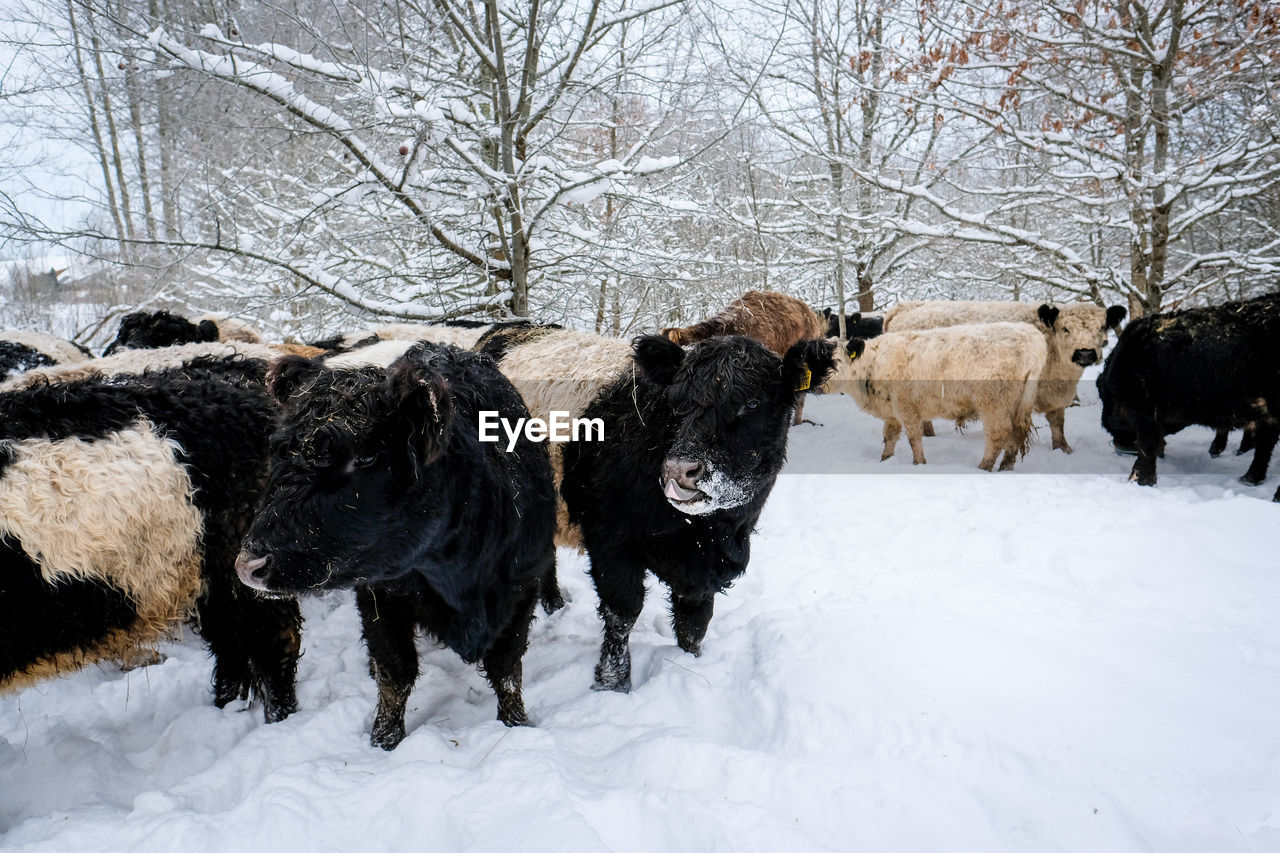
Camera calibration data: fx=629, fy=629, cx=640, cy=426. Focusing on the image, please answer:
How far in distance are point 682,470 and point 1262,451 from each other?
6788 millimetres

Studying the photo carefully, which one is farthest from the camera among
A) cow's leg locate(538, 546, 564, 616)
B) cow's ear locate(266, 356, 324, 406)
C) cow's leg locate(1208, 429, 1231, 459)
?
cow's leg locate(1208, 429, 1231, 459)

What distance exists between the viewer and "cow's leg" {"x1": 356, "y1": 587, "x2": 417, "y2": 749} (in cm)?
291

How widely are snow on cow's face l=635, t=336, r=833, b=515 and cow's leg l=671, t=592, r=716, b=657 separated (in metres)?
0.77

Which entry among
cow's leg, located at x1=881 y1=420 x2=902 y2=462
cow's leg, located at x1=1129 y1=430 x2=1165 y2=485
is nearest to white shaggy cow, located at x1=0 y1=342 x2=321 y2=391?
cow's leg, located at x1=881 y1=420 x2=902 y2=462

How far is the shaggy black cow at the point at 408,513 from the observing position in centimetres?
230

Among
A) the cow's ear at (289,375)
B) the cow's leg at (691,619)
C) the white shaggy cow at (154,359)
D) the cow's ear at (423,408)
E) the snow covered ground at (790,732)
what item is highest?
the white shaggy cow at (154,359)

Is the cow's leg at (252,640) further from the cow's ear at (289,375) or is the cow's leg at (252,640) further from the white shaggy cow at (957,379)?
the white shaggy cow at (957,379)

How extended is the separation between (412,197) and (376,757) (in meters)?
4.93

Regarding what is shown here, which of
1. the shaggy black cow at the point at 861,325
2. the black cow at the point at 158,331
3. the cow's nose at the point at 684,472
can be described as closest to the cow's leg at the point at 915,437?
the shaggy black cow at the point at 861,325

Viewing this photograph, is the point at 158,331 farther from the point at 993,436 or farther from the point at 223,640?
the point at 993,436

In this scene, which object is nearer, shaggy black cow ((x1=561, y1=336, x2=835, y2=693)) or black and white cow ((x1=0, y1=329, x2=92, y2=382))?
shaggy black cow ((x1=561, y1=336, x2=835, y2=693))

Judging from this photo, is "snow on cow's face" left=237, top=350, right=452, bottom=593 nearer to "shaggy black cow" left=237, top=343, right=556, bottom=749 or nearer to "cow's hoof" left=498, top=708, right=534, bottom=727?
"shaggy black cow" left=237, top=343, right=556, bottom=749

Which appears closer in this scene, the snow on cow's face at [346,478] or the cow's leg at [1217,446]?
the snow on cow's face at [346,478]

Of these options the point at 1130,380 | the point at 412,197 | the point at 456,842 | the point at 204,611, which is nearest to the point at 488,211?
the point at 412,197
